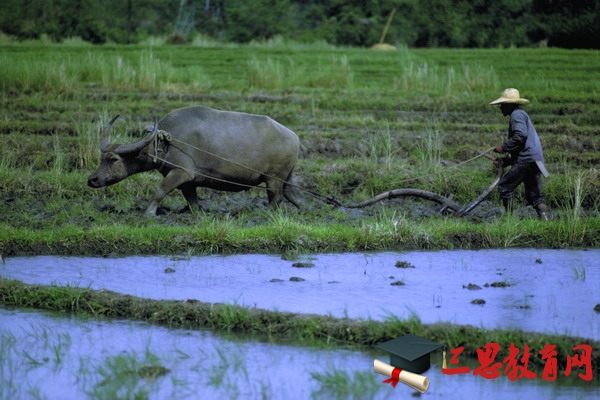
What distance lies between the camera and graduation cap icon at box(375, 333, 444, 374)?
4.52 m

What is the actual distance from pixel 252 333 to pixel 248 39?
22.2 m

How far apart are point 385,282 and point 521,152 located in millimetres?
2314

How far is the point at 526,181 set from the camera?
327 inches

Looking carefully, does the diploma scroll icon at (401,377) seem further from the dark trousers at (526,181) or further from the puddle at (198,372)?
the dark trousers at (526,181)

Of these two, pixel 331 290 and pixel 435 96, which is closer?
pixel 331 290

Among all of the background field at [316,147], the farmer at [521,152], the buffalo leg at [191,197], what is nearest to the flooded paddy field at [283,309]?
the background field at [316,147]

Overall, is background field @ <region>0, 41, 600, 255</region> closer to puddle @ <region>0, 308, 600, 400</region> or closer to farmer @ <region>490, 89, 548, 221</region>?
farmer @ <region>490, 89, 548, 221</region>

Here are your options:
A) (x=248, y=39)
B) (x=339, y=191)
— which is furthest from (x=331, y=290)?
(x=248, y=39)

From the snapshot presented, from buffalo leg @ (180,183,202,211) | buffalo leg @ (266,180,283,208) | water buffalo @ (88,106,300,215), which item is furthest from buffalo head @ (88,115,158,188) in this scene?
buffalo leg @ (266,180,283,208)

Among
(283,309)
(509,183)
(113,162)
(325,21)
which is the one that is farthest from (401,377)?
(325,21)

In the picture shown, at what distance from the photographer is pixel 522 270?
22.1ft

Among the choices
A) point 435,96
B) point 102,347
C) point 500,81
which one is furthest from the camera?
point 500,81

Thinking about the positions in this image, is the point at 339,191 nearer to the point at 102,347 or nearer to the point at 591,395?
the point at 102,347

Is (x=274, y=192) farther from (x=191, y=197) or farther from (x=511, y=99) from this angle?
(x=511, y=99)
